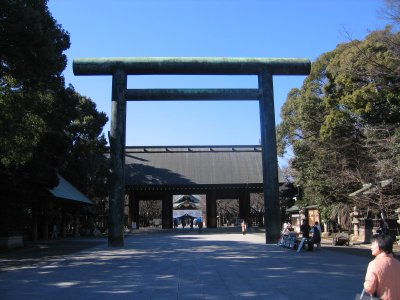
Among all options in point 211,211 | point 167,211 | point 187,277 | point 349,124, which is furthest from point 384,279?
point 167,211

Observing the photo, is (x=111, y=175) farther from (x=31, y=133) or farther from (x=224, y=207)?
(x=224, y=207)

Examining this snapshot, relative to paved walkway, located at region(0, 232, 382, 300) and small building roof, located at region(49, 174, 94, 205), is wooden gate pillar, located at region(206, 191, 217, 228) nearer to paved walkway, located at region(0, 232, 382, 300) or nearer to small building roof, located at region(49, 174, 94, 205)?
small building roof, located at region(49, 174, 94, 205)

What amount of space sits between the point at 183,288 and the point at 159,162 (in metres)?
30.4

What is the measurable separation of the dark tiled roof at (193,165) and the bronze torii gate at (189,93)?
60.0 ft

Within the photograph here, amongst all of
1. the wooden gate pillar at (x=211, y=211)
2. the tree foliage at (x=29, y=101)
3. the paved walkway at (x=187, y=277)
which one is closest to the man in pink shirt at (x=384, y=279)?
the paved walkway at (x=187, y=277)

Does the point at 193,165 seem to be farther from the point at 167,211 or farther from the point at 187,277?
the point at 187,277

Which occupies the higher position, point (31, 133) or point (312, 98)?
point (312, 98)

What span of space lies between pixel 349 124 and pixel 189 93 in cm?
949

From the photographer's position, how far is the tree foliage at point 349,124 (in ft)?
54.2

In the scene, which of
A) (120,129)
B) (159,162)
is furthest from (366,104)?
(159,162)

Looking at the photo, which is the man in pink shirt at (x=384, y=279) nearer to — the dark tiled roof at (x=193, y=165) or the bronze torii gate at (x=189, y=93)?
the bronze torii gate at (x=189, y=93)

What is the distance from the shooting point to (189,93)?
15859 mm

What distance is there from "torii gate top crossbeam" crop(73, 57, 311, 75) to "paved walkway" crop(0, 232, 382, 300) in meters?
7.15

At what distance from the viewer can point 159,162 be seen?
3741cm
